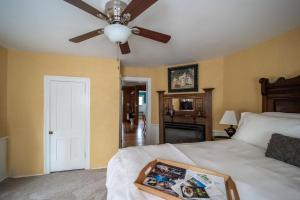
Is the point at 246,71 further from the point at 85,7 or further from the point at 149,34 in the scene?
the point at 85,7

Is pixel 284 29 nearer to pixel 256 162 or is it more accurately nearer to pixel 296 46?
pixel 296 46

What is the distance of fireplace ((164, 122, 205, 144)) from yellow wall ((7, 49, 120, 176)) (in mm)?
1588

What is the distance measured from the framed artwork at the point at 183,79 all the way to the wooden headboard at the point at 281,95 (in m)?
1.53

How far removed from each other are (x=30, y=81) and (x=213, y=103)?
373cm

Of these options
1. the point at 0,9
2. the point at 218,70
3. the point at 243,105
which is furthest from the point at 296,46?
the point at 0,9

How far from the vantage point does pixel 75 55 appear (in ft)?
11.1

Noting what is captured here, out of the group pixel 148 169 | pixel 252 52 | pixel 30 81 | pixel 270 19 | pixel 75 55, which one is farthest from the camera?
pixel 75 55

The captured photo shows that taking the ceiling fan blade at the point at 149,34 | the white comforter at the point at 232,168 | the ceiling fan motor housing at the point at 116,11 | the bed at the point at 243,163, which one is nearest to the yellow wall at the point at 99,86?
the bed at the point at 243,163

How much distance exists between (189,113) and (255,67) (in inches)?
65.7

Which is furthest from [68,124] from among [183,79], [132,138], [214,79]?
[132,138]

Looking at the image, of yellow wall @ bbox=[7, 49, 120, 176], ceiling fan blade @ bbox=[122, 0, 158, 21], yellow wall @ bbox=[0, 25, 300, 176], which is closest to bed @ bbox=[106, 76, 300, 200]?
yellow wall @ bbox=[0, 25, 300, 176]

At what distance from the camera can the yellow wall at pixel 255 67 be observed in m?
2.26

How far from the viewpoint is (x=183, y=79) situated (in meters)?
Result: 4.07

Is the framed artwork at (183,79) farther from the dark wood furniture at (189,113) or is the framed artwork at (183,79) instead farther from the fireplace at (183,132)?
the fireplace at (183,132)
